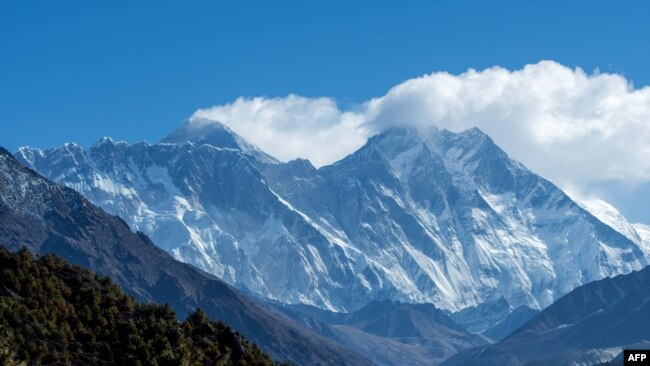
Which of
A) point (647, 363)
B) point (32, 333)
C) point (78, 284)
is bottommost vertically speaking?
point (647, 363)

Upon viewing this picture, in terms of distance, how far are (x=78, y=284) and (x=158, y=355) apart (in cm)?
2395

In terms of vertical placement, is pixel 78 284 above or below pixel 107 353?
above

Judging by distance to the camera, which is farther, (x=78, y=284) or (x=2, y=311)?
(x=78, y=284)

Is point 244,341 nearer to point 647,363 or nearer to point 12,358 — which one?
point 12,358

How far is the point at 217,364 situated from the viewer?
131750 mm

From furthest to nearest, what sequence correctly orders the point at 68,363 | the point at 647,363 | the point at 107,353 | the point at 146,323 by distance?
1. the point at 146,323
2. the point at 107,353
3. the point at 68,363
4. the point at 647,363

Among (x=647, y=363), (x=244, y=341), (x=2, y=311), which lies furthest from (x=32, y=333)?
(x=647, y=363)

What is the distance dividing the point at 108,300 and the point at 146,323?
743 cm

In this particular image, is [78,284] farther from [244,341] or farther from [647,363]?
[647,363]

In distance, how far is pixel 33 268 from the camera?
470ft

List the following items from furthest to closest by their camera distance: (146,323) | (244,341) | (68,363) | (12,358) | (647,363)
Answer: (244,341), (146,323), (68,363), (12,358), (647,363)

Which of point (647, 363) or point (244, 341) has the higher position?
point (244, 341)

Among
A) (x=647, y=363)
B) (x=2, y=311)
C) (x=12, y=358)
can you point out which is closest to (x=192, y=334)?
(x=2, y=311)

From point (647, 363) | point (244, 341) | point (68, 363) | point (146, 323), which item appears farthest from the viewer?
point (244, 341)
